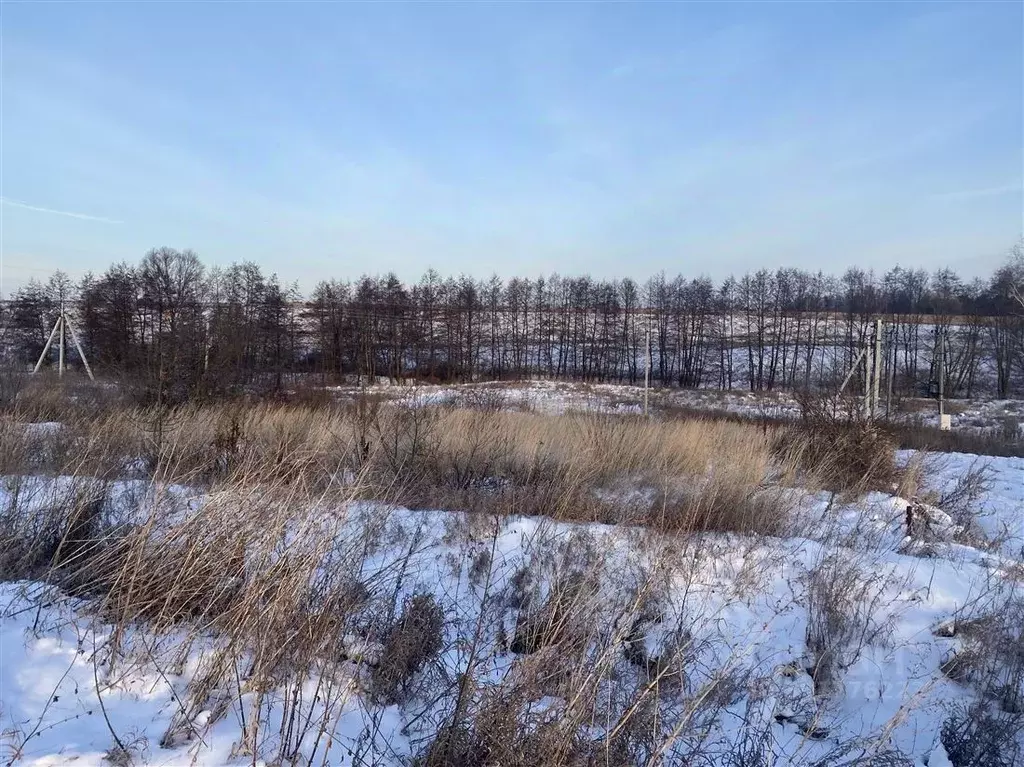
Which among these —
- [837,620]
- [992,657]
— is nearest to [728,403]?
[837,620]

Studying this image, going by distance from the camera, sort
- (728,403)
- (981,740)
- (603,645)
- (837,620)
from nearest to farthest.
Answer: (981,740), (603,645), (837,620), (728,403)

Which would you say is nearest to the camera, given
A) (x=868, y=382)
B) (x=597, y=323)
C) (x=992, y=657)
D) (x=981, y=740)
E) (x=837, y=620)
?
(x=981, y=740)

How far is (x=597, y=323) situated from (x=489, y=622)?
187ft

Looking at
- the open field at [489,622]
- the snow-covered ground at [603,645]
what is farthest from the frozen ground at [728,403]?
the snow-covered ground at [603,645]

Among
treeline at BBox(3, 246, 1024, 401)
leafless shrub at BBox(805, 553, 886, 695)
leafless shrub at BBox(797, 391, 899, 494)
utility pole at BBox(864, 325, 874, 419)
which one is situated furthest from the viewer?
treeline at BBox(3, 246, 1024, 401)

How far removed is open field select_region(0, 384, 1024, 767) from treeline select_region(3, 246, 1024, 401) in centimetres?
3537

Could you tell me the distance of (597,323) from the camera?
2346 inches

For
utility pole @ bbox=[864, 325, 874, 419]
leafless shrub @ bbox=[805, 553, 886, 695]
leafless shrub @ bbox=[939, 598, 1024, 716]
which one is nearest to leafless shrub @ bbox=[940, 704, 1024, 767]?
leafless shrub @ bbox=[939, 598, 1024, 716]

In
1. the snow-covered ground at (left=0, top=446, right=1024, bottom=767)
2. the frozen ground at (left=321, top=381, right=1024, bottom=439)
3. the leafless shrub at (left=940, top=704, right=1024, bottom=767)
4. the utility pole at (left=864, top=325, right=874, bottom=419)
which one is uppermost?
the utility pole at (left=864, top=325, right=874, bottom=419)

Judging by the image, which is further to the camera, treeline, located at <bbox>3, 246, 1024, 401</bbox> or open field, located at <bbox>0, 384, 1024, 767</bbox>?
treeline, located at <bbox>3, 246, 1024, 401</bbox>

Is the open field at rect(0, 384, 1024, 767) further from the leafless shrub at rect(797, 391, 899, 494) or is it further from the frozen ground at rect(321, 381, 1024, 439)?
the frozen ground at rect(321, 381, 1024, 439)

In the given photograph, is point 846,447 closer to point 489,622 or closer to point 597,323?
point 489,622

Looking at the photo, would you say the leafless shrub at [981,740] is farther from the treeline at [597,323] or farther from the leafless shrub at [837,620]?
the treeline at [597,323]

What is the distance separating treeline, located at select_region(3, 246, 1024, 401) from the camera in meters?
43.1
